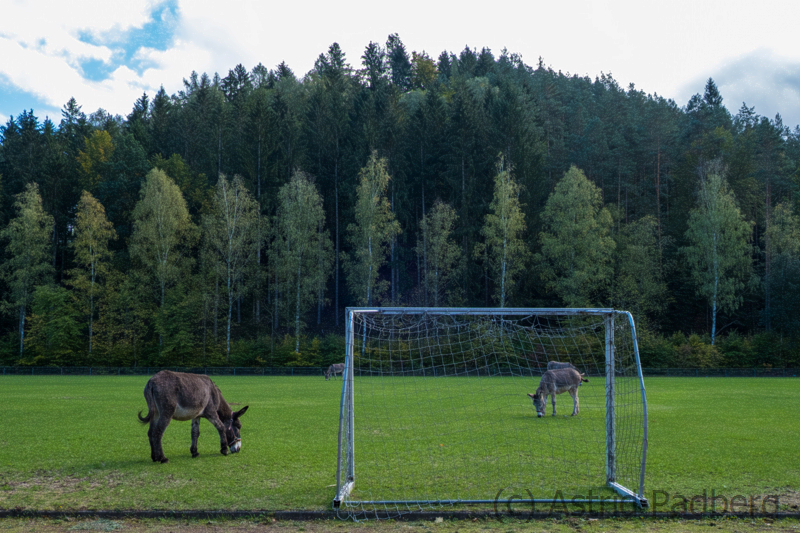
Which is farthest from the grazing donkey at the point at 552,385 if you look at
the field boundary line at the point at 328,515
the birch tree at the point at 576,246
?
the birch tree at the point at 576,246

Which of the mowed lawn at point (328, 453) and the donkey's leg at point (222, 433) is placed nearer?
the mowed lawn at point (328, 453)

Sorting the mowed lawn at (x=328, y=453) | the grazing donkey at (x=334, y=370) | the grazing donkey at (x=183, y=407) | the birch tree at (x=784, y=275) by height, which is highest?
the birch tree at (x=784, y=275)

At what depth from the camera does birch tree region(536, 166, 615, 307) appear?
49.7m

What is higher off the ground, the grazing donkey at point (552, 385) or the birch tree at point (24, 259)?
the birch tree at point (24, 259)

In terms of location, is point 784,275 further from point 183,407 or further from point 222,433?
point 183,407

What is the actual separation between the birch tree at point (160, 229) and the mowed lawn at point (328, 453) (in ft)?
105

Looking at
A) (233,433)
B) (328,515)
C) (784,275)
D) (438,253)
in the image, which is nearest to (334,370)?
(438,253)

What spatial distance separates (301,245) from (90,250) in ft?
62.2

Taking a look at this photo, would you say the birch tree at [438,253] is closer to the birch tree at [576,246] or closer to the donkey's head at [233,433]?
the birch tree at [576,246]

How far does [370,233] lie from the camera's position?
2053 inches

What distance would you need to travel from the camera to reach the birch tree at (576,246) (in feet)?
163

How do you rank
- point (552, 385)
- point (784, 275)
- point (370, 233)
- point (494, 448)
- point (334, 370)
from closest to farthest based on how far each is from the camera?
point (494, 448) < point (552, 385) < point (334, 370) < point (784, 275) < point (370, 233)

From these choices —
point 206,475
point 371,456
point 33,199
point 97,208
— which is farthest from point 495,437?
point 33,199

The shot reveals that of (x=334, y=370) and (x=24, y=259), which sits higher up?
(x=24, y=259)
